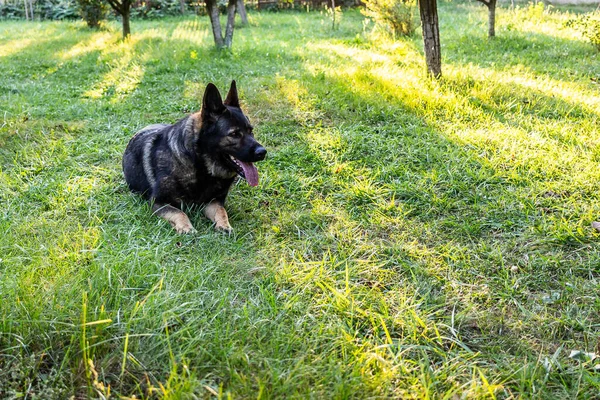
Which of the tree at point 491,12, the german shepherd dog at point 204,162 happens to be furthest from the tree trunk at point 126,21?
the german shepherd dog at point 204,162

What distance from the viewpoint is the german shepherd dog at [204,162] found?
325 cm

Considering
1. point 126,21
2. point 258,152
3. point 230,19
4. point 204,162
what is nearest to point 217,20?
point 230,19

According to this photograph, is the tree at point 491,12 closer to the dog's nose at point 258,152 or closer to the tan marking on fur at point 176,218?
the dog's nose at point 258,152

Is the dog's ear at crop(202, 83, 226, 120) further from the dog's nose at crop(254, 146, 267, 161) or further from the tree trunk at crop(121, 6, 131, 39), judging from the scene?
the tree trunk at crop(121, 6, 131, 39)

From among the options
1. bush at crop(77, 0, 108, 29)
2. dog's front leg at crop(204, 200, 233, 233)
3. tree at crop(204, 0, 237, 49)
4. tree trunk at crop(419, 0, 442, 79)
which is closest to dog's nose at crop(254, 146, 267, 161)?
dog's front leg at crop(204, 200, 233, 233)

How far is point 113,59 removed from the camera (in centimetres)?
894

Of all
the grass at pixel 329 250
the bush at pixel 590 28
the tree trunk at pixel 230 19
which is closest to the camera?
the grass at pixel 329 250

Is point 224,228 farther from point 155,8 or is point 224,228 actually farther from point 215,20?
point 155,8

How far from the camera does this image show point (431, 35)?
618cm

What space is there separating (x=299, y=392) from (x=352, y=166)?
2.80m

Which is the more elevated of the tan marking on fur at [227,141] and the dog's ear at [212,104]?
the dog's ear at [212,104]

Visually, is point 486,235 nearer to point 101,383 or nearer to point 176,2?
point 101,383

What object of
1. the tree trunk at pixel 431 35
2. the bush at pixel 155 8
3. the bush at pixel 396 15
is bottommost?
the tree trunk at pixel 431 35

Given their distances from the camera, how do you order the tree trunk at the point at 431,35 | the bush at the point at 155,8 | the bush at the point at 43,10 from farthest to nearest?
the bush at the point at 43,10, the bush at the point at 155,8, the tree trunk at the point at 431,35
